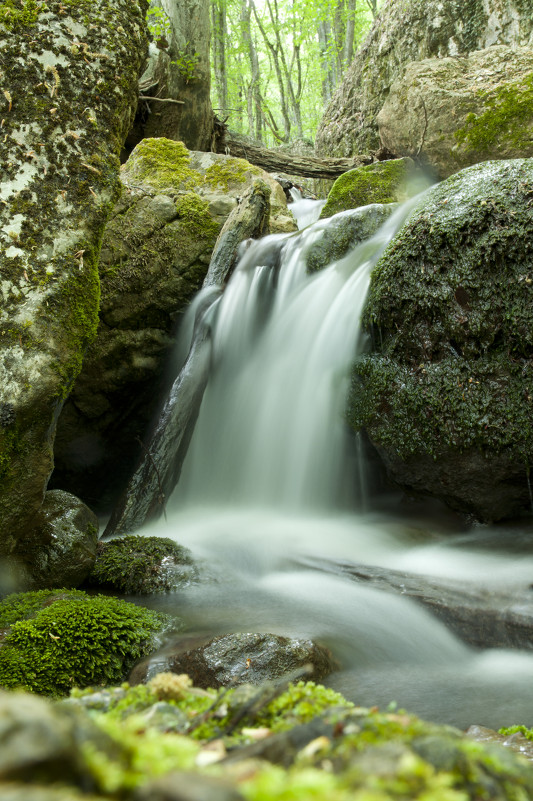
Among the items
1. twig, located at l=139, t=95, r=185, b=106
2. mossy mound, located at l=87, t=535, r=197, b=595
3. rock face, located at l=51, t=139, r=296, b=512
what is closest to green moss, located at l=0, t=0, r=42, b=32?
rock face, located at l=51, t=139, r=296, b=512

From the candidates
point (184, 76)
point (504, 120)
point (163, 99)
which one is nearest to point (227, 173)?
point (163, 99)

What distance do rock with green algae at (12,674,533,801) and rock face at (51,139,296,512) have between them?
666cm

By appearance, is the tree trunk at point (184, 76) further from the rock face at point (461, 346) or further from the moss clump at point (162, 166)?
the rock face at point (461, 346)

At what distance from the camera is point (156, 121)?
11211 mm

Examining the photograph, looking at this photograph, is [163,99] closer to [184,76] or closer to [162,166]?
[184,76]

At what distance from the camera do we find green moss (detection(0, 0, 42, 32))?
3891mm

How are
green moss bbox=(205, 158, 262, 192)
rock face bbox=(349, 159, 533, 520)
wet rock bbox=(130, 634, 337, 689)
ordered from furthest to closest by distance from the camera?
1. green moss bbox=(205, 158, 262, 192)
2. rock face bbox=(349, 159, 533, 520)
3. wet rock bbox=(130, 634, 337, 689)

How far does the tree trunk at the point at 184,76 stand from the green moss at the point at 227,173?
2.92 metres

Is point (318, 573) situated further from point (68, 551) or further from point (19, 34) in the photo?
point (19, 34)

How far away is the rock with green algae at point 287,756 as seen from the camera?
0.58 m

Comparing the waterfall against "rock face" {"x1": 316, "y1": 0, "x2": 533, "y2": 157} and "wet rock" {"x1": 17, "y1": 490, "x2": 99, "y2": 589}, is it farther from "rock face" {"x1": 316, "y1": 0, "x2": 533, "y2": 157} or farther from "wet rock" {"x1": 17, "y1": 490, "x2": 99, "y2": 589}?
"rock face" {"x1": 316, "y1": 0, "x2": 533, "y2": 157}

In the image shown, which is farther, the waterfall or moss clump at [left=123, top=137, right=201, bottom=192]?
moss clump at [left=123, top=137, right=201, bottom=192]

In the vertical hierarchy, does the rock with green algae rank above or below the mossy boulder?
below

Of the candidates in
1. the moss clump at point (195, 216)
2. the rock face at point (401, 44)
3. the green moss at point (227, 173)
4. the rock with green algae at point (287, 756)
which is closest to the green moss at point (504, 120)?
the rock face at point (401, 44)
